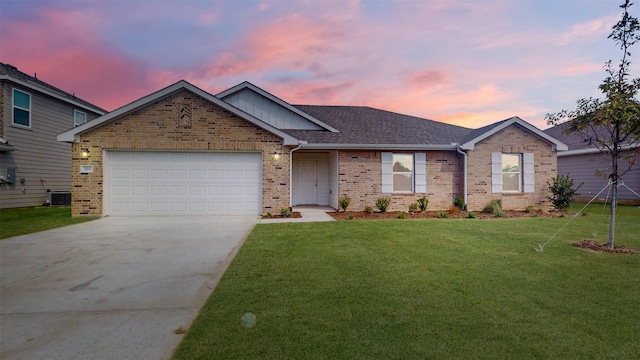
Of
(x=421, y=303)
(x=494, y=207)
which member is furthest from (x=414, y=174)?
(x=421, y=303)

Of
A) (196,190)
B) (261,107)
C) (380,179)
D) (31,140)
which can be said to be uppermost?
(261,107)

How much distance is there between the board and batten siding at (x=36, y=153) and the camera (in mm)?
14156

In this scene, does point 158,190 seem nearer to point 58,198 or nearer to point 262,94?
point 262,94

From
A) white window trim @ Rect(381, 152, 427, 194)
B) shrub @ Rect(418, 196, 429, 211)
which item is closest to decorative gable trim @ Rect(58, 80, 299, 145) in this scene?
white window trim @ Rect(381, 152, 427, 194)

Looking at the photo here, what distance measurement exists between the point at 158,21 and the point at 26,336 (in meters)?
10.8

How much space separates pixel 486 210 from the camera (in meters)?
13.4

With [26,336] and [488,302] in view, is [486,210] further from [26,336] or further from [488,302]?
[26,336]

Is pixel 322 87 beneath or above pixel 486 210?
above

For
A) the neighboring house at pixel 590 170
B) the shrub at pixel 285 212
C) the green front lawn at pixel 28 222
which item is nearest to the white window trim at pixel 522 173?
the neighboring house at pixel 590 170

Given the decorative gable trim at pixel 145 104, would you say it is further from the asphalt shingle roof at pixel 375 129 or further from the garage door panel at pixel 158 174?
the asphalt shingle roof at pixel 375 129

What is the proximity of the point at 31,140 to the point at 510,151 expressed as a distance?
2189 centimetres

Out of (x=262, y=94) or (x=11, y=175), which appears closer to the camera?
(x=11, y=175)

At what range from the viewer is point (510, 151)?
45.2 ft

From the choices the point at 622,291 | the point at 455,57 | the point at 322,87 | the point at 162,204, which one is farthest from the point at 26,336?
the point at 322,87
